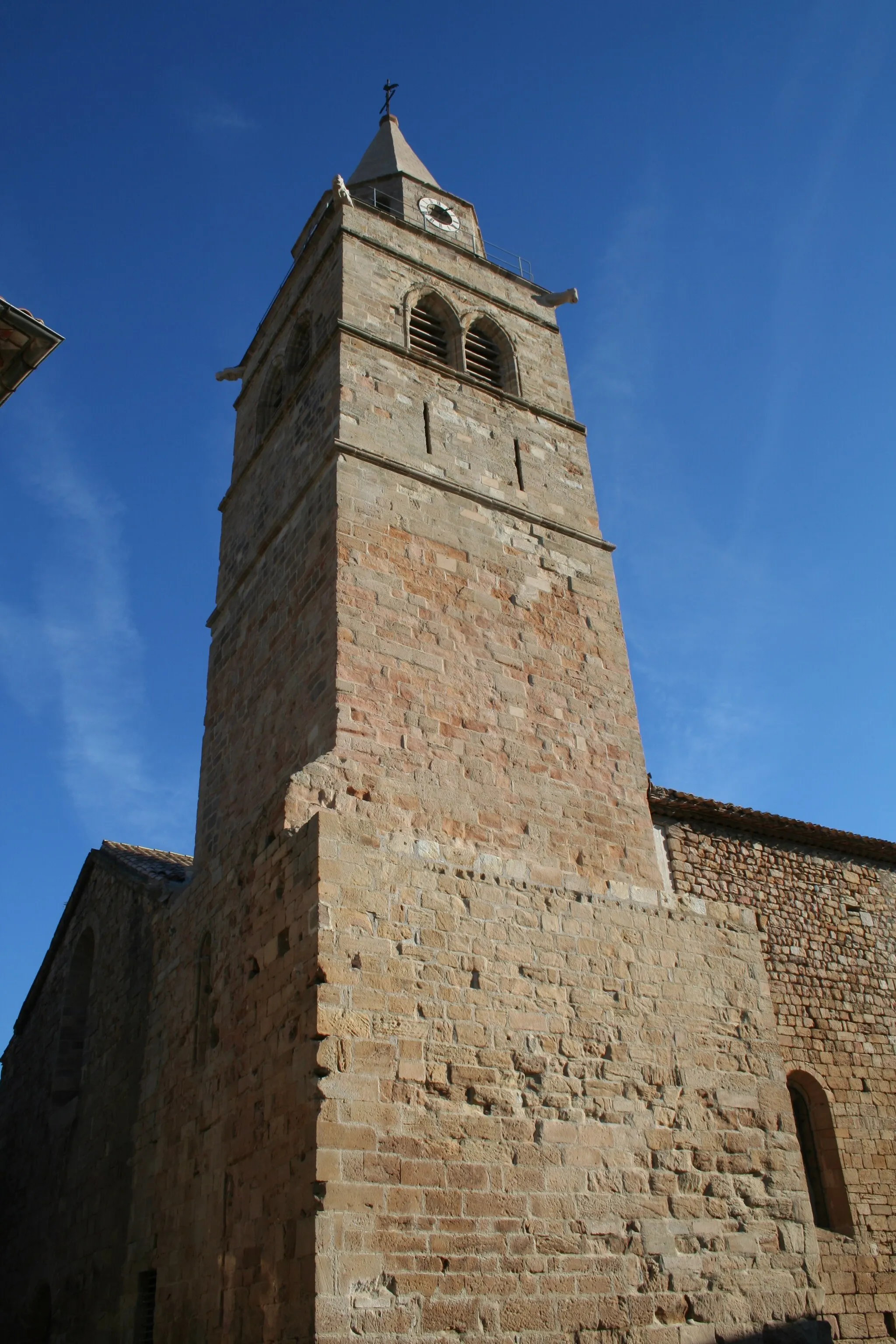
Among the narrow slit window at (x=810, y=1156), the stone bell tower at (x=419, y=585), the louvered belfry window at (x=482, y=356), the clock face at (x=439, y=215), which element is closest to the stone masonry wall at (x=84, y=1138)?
the stone bell tower at (x=419, y=585)

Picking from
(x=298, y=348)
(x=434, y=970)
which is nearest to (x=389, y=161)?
(x=298, y=348)

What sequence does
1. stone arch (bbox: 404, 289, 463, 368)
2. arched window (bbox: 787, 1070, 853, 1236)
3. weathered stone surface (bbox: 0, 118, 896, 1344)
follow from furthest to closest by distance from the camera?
stone arch (bbox: 404, 289, 463, 368) → arched window (bbox: 787, 1070, 853, 1236) → weathered stone surface (bbox: 0, 118, 896, 1344)

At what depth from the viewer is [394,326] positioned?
11.5m

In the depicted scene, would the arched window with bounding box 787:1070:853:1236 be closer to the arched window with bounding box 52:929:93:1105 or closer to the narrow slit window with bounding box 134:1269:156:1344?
the narrow slit window with bounding box 134:1269:156:1344

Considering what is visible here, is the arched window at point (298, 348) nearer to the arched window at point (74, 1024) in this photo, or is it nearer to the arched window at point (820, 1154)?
the arched window at point (74, 1024)

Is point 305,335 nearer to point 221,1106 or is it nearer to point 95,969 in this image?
point 95,969

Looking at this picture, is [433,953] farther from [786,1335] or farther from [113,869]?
[113,869]

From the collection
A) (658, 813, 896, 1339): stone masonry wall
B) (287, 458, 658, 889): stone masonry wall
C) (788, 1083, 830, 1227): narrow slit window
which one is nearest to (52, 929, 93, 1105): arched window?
(287, 458, 658, 889): stone masonry wall

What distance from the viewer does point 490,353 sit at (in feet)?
42.0

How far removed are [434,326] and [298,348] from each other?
70.1 inches

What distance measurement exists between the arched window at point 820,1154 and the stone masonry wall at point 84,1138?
6.33 m

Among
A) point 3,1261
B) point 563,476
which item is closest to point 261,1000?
point 563,476

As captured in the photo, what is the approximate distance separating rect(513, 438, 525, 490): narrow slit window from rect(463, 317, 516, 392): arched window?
1.15m

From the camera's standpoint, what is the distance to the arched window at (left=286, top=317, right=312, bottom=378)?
1259 cm
